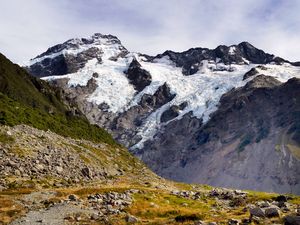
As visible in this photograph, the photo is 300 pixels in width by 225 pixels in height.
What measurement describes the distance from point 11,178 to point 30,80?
107 metres

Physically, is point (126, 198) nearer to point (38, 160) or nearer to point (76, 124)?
point (38, 160)

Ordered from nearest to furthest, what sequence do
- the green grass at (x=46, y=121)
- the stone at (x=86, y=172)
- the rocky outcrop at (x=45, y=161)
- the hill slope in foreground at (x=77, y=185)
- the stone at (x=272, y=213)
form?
the stone at (x=272, y=213) < the hill slope in foreground at (x=77, y=185) < the rocky outcrop at (x=45, y=161) < the stone at (x=86, y=172) < the green grass at (x=46, y=121)

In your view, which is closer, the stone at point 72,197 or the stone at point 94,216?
the stone at point 94,216

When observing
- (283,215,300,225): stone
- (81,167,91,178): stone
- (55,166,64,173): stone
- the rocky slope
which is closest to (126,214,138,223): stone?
the rocky slope

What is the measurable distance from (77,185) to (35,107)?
241 ft

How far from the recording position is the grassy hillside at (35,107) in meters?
119

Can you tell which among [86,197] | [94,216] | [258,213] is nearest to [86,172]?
[86,197]

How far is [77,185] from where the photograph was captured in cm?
8238

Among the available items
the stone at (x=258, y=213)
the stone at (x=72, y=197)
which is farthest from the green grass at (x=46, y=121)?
the stone at (x=258, y=213)

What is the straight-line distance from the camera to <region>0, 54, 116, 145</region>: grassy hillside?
119m

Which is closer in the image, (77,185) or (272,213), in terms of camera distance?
(272,213)

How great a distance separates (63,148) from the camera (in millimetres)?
107375

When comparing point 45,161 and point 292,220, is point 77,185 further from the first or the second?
point 292,220

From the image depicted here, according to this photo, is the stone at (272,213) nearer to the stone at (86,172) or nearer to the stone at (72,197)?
the stone at (72,197)
